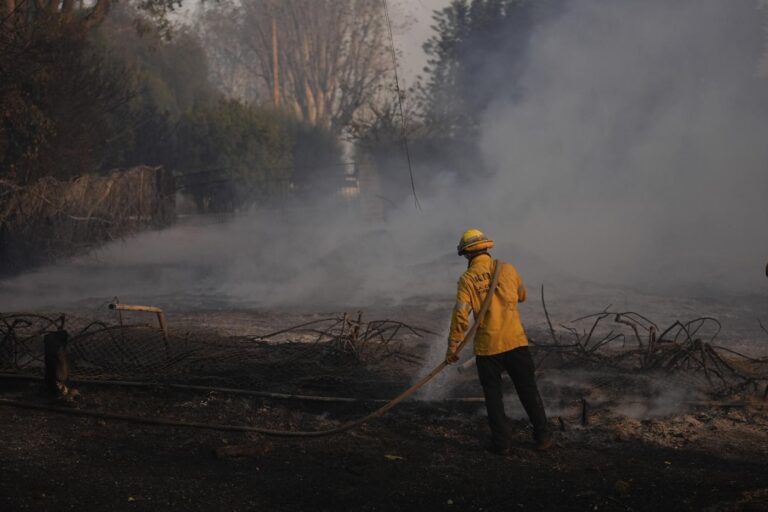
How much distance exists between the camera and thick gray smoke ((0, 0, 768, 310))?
15.0 metres

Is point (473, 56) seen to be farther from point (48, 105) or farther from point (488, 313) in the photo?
point (488, 313)

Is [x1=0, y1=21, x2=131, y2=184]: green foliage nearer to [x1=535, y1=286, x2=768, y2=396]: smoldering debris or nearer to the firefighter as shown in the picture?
[x1=535, y1=286, x2=768, y2=396]: smoldering debris

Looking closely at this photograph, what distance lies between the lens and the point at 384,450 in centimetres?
543

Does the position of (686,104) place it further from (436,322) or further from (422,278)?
(436,322)

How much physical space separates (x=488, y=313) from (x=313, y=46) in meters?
38.7

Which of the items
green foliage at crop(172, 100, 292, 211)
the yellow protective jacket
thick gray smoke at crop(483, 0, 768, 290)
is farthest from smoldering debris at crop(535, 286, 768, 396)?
green foliage at crop(172, 100, 292, 211)

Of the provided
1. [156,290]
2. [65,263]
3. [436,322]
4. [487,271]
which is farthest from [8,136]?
[487,271]

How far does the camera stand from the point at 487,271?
5.39m

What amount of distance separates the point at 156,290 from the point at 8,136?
5.48 m

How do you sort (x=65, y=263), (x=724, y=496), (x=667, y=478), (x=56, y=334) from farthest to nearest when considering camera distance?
(x=65, y=263) → (x=56, y=334) → (x=667, y=478) → (x=724, y=496)

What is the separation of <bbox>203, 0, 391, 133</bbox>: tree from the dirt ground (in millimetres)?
31354

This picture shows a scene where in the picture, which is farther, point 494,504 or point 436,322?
point 436,322

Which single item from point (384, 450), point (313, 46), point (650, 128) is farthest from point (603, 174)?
point (313, 46)

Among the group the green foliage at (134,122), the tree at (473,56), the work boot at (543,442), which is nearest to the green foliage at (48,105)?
the green foliage at (134,122)
